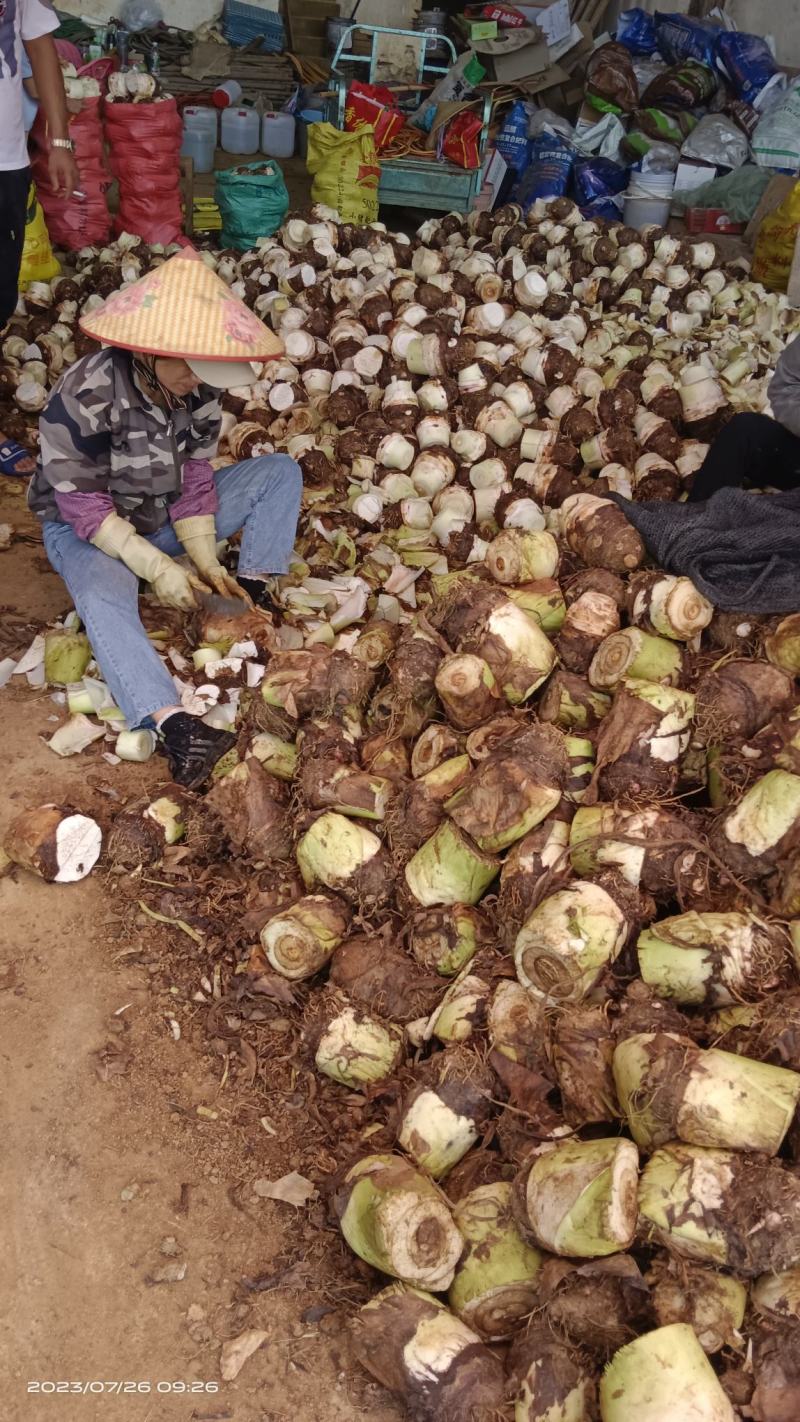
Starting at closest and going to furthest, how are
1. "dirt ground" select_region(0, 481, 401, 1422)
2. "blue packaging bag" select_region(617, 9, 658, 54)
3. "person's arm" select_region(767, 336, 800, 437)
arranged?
1. "dirt ground" select_region(0, 481, 401, 1422)
2. "person's arm" select_region(767, 336, 800, 437)
3. "blue packaging bag" select_region(617, 9, 658, 54)

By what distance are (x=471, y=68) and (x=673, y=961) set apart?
355 inches

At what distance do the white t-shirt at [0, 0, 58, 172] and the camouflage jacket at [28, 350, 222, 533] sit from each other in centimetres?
130

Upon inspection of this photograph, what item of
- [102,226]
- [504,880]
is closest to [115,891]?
[504,880]

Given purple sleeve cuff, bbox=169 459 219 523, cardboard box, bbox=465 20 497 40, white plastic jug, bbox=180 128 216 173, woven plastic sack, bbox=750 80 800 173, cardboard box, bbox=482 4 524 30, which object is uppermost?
cardboard box, bbox=482 4 524 30

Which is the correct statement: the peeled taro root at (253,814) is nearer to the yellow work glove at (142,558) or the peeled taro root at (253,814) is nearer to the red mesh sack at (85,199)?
the yellow work glove at (142,558)

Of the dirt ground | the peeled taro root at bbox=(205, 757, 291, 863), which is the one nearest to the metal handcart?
the peeled taro root at bbox=(205, 757, 291, 863)

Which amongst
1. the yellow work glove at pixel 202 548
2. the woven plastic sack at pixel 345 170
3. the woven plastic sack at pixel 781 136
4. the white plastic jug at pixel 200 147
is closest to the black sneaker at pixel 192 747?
the yellow work glove at pixel 202 548

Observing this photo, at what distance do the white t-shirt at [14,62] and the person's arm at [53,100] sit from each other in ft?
0.17

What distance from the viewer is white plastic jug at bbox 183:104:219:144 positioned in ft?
29.3

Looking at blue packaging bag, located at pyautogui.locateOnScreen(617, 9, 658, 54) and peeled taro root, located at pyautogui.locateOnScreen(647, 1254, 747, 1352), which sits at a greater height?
blue packaging bag, located at pyautogui.locateOnScreen(617, 9, 658, 54)

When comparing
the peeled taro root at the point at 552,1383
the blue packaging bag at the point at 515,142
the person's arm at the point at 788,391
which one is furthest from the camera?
the blue packaging bag at the point at 515,142

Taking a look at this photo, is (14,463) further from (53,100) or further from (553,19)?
(553,19)

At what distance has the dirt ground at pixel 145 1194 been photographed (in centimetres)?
217

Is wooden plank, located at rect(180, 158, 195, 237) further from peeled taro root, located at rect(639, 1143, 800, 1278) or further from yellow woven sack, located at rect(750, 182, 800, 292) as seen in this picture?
peeled taro root, located at rect(639, 1143, 800, 1278)
